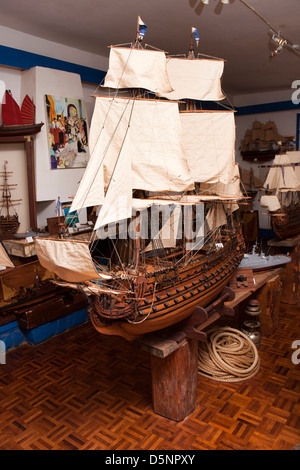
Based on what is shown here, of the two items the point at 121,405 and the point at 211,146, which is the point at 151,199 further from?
the point at 121,405

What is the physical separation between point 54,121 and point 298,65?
4.39 meters

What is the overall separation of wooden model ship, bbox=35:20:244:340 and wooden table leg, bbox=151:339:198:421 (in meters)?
0.31

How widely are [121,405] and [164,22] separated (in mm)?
4266

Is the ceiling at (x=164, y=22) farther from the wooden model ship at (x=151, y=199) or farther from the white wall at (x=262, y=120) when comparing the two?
the white wall at (x=262, y=120)

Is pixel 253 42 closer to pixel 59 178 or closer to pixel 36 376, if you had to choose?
pixel 59 178

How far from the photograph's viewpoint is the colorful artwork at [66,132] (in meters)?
5.00

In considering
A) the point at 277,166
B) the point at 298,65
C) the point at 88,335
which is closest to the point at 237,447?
the point at 88,335

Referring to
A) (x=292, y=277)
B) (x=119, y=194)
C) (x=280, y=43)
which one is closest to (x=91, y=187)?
(x=119, y=194)

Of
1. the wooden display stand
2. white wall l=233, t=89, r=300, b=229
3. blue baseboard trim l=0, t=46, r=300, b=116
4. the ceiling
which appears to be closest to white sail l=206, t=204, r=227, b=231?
the wooden display stand

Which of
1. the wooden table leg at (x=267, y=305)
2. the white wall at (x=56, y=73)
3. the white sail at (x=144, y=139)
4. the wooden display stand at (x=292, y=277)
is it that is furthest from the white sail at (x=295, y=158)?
the white sail at (x=144, y=139)

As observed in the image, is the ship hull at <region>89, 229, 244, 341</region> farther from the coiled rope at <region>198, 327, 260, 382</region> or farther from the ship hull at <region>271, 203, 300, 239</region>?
the ship hull at <region>271, 203, 300, 239</region>

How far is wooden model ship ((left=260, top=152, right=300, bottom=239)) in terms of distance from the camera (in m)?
6.55

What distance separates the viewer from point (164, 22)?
15.1 ft

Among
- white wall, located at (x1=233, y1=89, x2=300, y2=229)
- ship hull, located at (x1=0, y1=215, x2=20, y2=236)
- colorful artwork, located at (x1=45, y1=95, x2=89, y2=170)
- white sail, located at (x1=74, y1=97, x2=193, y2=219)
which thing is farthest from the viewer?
white wall, located at (x1=233, y1=89, x2=300, y2=229)
